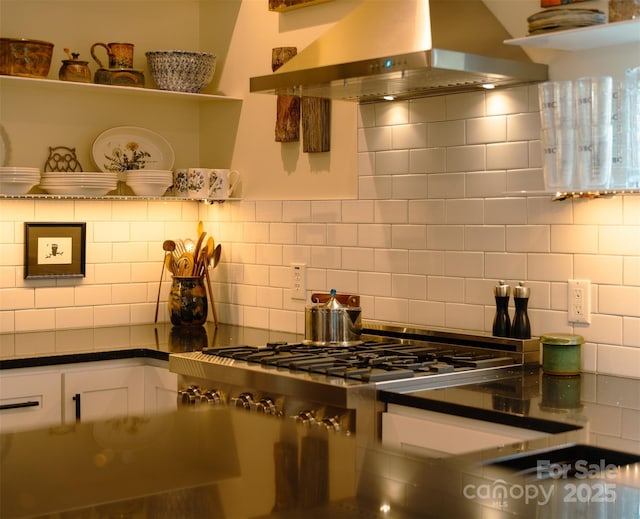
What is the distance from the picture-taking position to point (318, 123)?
399cm

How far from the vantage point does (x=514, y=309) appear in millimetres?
3334

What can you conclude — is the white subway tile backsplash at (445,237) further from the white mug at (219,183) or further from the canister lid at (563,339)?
the white mug at (219,183)

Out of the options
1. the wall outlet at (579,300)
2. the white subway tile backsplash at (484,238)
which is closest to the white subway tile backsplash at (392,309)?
the white subway tile backsplash at (484,238)

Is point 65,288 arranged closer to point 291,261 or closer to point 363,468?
point 291,261

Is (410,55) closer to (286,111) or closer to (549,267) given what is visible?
(549,267)

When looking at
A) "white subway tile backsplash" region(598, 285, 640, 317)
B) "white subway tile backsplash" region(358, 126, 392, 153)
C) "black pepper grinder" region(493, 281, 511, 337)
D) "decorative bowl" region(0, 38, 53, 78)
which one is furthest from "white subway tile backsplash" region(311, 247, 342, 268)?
"decorative bowl" region(0, 38, 53, 78)

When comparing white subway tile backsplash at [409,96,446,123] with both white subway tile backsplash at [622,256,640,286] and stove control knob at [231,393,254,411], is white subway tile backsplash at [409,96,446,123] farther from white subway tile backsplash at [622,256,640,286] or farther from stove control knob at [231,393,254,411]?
stove control knob at [231,393,254,411]

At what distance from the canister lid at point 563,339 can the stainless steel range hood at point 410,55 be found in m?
0.81

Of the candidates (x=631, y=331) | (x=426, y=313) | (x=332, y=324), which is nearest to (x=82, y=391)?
(x=332, y=324)

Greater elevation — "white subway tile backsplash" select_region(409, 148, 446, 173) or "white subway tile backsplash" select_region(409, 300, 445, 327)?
"white subway tile backsplash" select_region(409, 148, 446, 173)

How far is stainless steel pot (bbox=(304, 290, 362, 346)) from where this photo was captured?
3506 mm

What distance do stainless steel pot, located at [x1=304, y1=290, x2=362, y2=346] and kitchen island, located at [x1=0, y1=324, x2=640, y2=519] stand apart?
0.92 m

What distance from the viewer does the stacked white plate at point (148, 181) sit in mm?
4191

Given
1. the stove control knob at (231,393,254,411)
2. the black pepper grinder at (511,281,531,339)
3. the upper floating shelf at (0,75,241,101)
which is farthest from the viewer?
the upper floating shelf at (0,75,241,101)
